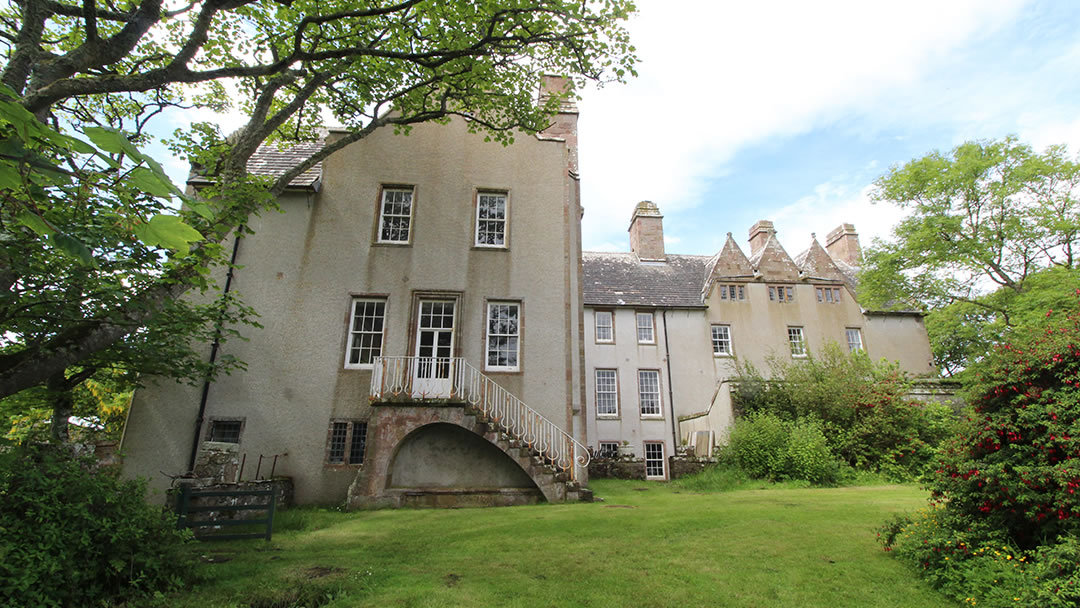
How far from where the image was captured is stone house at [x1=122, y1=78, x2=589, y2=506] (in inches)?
508

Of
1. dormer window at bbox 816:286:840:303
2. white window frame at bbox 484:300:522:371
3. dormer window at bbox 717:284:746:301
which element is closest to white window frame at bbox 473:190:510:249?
white window frame at bbox 484:300:522:371

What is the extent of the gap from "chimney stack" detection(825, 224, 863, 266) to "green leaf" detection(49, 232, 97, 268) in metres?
35.9

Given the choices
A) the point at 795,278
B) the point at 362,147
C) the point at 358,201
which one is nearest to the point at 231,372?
the point at 358,201

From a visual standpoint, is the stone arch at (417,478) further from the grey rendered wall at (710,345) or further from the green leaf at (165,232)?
the grey rendered wall at (710,345)

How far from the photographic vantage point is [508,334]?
14867 mm

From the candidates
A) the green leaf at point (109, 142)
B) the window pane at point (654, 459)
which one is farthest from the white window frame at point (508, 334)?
the green leaf at point (109, 142)

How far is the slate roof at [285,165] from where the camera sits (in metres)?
15.4

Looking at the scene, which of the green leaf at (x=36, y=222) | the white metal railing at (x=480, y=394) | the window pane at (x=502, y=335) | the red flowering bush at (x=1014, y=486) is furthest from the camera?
the window pane at (x=502, y=335)

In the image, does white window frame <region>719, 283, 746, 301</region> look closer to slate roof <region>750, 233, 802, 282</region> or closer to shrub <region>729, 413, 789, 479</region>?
slate roof <region>750, 233, 802, 282</region>

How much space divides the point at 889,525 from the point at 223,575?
8.78 metres

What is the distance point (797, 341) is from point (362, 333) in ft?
71.7

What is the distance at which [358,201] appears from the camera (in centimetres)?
1573

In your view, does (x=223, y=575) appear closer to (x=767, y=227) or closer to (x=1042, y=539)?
(x=1042, y=539)

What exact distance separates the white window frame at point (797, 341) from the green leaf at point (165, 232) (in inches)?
1085
